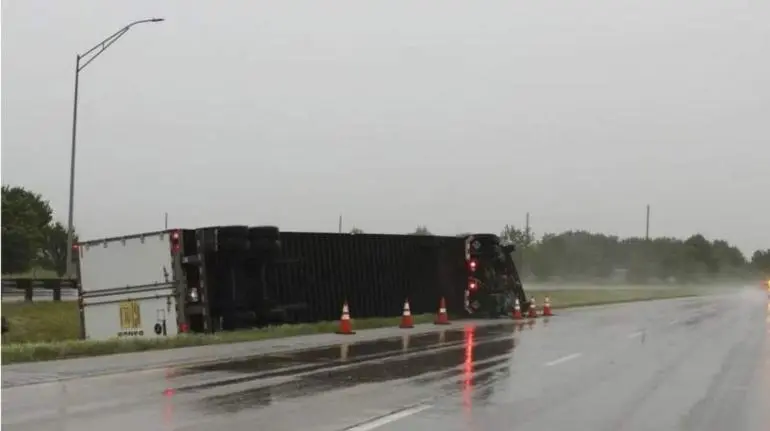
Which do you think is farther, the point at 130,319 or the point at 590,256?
the point at 590,256

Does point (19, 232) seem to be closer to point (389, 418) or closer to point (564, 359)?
point (564, 359)

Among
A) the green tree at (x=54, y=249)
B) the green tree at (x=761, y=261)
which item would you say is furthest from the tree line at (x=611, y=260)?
the green tree at (x=54, y=249)

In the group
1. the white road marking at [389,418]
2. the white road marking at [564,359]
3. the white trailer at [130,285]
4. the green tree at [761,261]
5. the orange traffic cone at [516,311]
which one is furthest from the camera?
the green tree at [761,261]

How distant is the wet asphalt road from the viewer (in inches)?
361

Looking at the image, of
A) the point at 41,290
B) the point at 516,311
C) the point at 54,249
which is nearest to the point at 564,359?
the point at 516,311

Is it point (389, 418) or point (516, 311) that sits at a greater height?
point (389, 418)

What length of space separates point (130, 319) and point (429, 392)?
10.8m

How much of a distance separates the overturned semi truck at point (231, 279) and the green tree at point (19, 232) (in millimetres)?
40277

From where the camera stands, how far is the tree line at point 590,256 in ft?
264

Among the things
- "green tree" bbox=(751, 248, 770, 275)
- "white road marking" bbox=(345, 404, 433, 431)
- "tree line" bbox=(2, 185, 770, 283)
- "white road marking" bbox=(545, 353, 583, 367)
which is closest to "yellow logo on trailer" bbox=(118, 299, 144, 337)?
"white road marking" bbox=(545, 353, 583, 367)

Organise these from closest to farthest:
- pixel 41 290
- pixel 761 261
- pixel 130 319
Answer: pixel 130 319 → pixel 41 290 → pixel 761 261

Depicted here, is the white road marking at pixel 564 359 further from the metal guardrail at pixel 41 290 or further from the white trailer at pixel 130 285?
the metal guardrail at pixel 41 290

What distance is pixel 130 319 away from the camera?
20.0m

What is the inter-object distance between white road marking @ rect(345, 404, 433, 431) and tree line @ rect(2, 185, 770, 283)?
211 feet
